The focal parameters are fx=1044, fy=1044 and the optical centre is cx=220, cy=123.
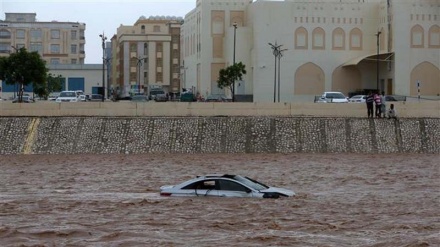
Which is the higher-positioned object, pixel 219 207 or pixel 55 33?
pixel 55 33

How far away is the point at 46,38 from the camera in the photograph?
119125 mm

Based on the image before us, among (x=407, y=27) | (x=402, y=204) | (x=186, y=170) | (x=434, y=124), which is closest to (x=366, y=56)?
(x=407, y=27)

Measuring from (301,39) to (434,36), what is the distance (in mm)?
8976

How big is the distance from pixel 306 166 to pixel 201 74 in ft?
137

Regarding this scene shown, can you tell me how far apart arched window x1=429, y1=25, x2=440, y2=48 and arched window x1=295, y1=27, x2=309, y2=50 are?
8.37 metres

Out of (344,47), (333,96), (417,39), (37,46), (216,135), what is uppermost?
(37,46)

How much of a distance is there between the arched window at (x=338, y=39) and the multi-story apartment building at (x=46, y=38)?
51.9m

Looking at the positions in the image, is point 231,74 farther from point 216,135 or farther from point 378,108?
point 378,108

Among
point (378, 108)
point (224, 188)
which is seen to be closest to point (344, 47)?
point (378, 108)

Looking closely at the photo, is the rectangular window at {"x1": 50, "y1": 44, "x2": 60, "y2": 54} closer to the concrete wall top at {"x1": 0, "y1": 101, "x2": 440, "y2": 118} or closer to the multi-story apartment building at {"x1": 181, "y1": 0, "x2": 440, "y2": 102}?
the multi-story apartment building at {"x1": 181, "y1": 0, "x2": 440, "y2": 102}

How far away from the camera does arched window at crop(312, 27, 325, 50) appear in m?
72.0

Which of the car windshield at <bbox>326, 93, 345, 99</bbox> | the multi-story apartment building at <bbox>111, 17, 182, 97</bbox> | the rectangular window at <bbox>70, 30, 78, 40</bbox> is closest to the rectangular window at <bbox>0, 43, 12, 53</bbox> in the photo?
the rectangular window at <bbox>70, 30, 78, 40</bbox>

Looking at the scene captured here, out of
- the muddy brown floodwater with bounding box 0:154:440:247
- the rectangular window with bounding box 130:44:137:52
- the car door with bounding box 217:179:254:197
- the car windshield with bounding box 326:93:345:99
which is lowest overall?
the muddy brown floodwater with bounding box 0:154:440:247

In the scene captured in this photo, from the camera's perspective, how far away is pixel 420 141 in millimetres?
48438
